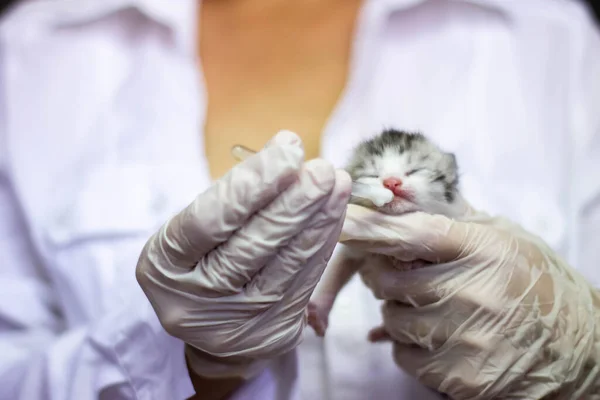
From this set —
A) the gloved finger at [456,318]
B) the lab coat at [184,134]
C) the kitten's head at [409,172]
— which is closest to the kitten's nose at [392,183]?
the kitten's head at [409,172]

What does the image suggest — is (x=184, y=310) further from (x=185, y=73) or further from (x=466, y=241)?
(x=185, y=73)

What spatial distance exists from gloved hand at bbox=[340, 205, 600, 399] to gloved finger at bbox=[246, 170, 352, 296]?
1.7 inches

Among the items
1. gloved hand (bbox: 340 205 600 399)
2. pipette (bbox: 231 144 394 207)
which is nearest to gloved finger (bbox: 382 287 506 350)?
gloved hand (bbox: 340 205 600 399)

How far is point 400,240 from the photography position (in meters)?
0.48

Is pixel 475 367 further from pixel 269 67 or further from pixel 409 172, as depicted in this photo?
pixel 269 67

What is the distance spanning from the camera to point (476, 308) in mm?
506

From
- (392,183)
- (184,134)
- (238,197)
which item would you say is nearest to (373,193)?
(392,183)

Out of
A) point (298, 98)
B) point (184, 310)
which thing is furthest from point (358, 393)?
point (298, 98)

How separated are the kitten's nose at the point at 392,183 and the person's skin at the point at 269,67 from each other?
32cm

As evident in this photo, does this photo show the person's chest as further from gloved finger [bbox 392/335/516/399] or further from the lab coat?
gloved finger [bbox 392/335/516/399]

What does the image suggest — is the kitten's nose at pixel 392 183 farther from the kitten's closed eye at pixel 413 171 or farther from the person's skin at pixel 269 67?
the person's skin at pixel 269 67

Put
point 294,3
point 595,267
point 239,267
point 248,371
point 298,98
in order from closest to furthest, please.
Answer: point 239,267
point 248,371
point 595,267
point 298,98
point 294,3

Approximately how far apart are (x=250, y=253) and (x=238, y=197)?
0.15 ft

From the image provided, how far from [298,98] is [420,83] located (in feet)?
0.61
